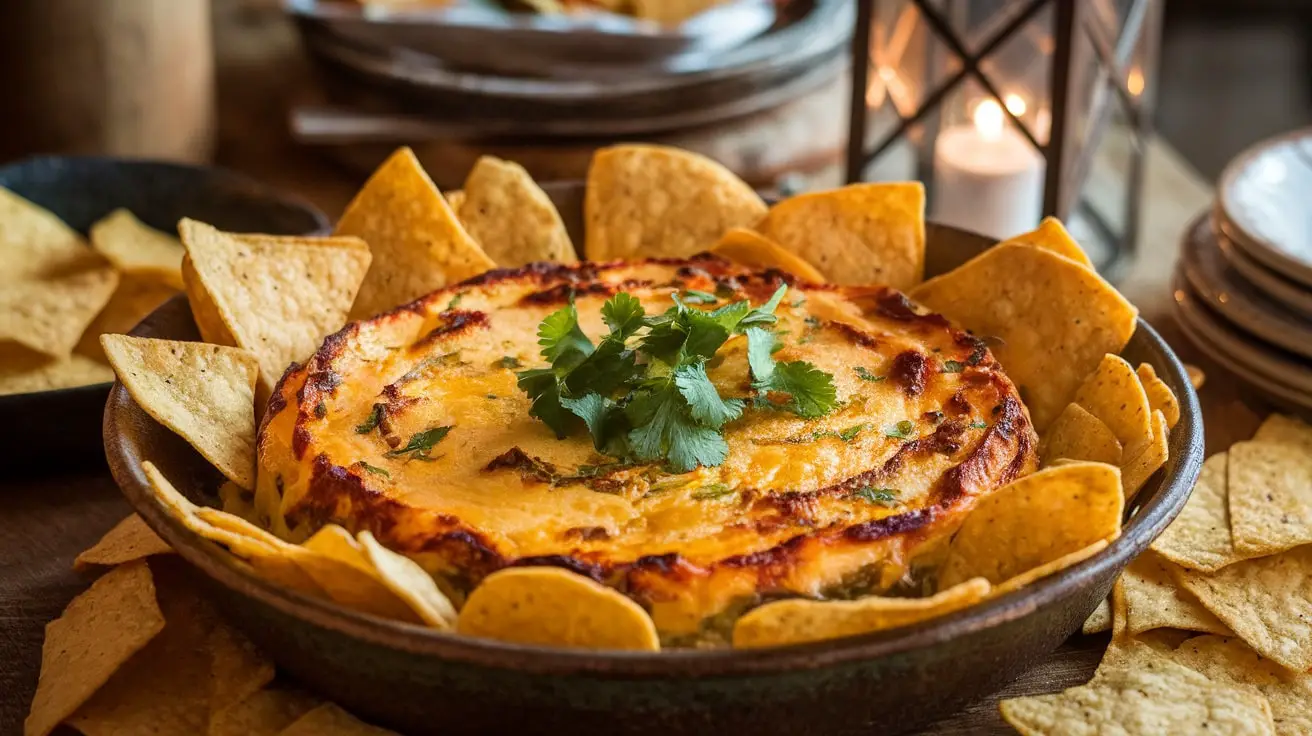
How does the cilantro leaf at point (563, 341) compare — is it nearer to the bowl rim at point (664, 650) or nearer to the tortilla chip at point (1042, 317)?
the bowl rim at point (664, 650)

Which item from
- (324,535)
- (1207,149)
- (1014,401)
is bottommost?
(1207,149)

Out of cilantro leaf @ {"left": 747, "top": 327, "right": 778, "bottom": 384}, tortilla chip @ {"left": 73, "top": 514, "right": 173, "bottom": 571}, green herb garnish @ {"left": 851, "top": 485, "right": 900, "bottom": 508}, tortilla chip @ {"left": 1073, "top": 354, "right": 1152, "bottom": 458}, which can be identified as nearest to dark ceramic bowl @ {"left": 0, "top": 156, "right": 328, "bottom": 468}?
tortilla chip @ {"left": 73, "top": 514, "right": 173, "bottom": 571}

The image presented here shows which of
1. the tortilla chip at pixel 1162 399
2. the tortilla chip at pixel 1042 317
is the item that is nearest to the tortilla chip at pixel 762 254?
the tortilla chip at pixel 1042 317

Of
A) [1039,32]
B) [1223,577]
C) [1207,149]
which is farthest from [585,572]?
[1207,149]

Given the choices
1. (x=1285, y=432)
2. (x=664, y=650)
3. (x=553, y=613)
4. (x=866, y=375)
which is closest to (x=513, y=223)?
(x=866, y=375)

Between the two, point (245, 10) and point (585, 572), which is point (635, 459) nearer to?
point (585, 572)

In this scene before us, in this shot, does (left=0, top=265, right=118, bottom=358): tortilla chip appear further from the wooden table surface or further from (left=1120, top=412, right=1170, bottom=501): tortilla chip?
(left=1120, top=412, right=1170, bottom=501): tortilla chip
